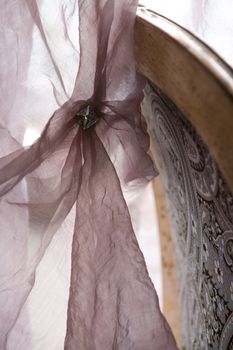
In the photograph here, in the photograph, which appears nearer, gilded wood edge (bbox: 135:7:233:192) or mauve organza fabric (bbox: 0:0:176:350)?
gilded wood edge (bbox: 135:7:233:192)

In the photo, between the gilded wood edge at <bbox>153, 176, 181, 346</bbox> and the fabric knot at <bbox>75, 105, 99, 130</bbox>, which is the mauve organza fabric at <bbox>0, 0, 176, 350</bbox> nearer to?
the fabric knot at <bbox>75, 105, 99, 130</bbox>

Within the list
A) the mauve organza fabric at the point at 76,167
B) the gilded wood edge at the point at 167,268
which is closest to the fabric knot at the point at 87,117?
the mauve organza fabric at the point at 76,167

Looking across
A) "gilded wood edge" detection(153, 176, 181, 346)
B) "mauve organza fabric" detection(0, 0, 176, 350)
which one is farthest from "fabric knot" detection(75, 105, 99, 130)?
"gilded wood edge" detection(153, 176, 181, 346)

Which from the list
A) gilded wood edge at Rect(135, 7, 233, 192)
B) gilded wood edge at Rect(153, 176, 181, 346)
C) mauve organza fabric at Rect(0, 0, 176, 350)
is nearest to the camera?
gilded wood edge at Rect(135, 7, 233, 192)

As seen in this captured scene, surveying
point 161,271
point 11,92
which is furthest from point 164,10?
point 161,271

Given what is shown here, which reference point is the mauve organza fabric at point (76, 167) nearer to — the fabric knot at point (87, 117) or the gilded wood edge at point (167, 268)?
the fabric knot at point (87, 117)

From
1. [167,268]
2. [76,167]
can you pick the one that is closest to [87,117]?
[76,167]

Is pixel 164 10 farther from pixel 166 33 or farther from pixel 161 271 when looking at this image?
pixel 161 271
